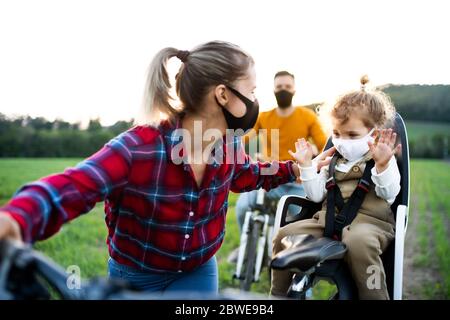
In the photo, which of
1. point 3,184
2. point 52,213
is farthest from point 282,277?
point 3,184

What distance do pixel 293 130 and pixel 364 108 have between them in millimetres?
2680

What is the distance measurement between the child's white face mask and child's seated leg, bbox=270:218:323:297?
0.39 metres

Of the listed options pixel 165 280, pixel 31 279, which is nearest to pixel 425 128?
pixel 165 280

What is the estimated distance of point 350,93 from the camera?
2.71 m

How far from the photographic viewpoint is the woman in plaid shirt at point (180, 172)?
2.00 m

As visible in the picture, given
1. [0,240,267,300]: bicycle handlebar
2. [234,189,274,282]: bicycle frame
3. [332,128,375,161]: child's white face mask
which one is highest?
[332,128,375,161]: child's white face mask

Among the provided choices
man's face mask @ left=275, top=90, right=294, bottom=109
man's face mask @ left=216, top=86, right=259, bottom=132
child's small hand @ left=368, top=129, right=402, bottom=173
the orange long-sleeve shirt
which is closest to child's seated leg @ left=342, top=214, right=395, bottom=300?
child's small hand @ left=368, top=129, right=402, bottom=173

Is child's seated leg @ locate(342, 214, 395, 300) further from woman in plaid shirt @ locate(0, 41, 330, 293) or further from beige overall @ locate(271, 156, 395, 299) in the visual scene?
woman in plaid shirt @ locate(0, 41, 330, 293)

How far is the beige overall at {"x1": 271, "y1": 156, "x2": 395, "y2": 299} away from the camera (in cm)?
222

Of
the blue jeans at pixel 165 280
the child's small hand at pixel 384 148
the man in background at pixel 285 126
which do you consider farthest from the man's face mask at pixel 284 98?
the blue jeans at pixel 165 280

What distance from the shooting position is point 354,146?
2561 mm

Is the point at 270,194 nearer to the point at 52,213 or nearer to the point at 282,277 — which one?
the point at 282,277
